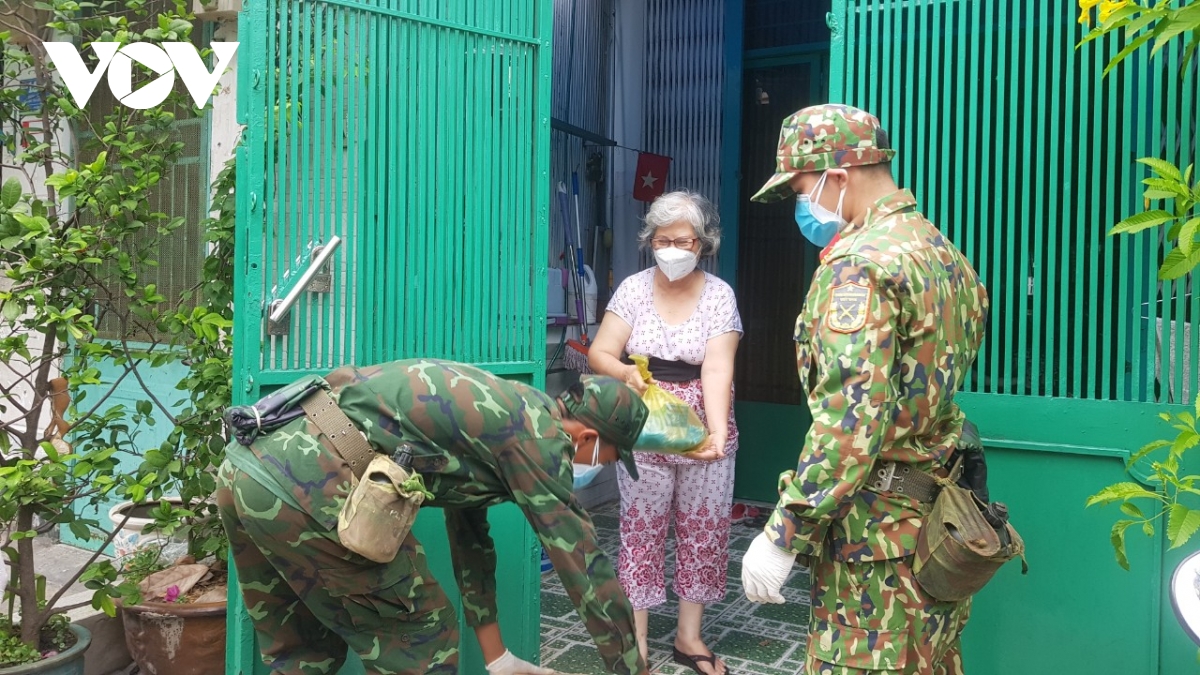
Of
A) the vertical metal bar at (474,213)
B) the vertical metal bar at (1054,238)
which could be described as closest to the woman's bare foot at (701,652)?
the vertical metal bar at (474,213)

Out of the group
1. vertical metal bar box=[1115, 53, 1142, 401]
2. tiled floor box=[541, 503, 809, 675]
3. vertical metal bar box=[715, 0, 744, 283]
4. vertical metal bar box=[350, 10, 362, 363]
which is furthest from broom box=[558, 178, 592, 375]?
vertical metal bar box=[1115, 53, 1142, 401]

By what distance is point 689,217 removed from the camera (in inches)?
150

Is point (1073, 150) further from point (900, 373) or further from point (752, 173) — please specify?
point (752, 173)

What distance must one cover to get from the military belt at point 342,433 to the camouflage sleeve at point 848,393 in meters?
1.01

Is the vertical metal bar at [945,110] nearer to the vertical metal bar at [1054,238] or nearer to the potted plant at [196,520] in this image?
the vertical metal bar at [1054,238]

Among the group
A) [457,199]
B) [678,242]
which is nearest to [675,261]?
[678,242]

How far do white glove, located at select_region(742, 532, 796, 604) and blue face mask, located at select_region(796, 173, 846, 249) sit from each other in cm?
79

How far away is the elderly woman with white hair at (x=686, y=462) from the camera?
3.79 m

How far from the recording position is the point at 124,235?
350 centimetres

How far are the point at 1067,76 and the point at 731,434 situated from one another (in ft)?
→ 5.62

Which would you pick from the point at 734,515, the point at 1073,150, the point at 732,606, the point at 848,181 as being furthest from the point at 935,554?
the point at 734,515

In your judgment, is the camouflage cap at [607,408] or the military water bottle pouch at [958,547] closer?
the military water bottle pouch at [958,547]

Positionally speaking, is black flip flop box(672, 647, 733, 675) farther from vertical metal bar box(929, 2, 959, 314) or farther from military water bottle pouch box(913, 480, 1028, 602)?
vertical metal bar box(929, 2, 959, 314)

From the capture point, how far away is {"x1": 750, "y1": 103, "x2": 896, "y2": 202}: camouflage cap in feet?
7.95
